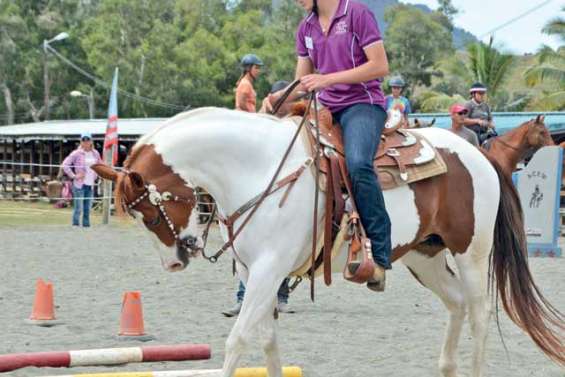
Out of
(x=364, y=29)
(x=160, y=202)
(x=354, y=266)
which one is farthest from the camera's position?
(x=364, y=29)

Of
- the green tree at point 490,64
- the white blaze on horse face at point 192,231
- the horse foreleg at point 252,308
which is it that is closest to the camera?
the horse foreleg at point 252,308

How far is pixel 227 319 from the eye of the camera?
8.75 metres

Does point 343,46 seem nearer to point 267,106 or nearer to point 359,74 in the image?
point 359,74

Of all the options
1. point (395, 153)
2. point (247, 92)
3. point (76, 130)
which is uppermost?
A: point (76, 130)

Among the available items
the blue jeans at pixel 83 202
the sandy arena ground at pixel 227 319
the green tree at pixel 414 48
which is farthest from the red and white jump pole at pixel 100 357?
the green tree at pixel 414 48

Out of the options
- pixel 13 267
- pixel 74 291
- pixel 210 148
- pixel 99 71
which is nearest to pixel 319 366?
pixel 210 148

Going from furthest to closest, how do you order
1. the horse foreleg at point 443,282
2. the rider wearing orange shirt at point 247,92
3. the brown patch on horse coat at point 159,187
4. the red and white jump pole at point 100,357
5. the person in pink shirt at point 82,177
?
1. the person in pink shirt at point 82,177
2. the rider wearing orange shirt at point 247,92
3. the horse foreleg at point 443,282
4. the red and white jump pole at point 100,357
5. the brown patch on horse coat at point 159,187

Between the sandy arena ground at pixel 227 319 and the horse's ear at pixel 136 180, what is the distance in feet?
5.64

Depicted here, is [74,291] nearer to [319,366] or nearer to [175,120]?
[319,366]

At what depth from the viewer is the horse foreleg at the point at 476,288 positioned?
6258mm

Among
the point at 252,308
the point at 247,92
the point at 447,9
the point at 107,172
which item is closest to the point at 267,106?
the point at 107,172

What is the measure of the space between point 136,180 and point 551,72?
129 ft

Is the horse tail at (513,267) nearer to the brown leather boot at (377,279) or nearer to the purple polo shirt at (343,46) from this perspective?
the brown leather boot at (377,279)

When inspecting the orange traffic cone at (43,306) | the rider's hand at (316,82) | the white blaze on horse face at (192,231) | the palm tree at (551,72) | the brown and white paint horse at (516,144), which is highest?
the palm tree at (551,72)
